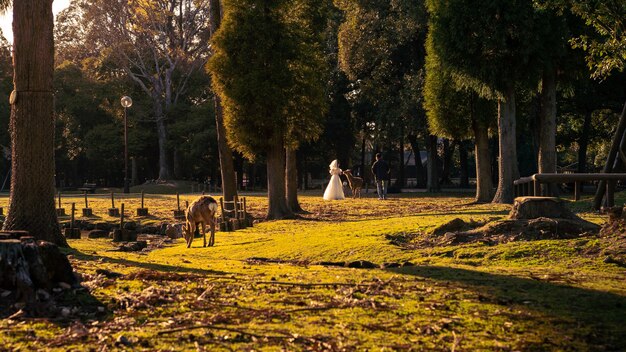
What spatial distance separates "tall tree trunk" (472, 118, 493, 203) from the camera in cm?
3459

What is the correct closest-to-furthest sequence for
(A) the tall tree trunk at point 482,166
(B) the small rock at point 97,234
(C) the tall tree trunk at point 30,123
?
(C) the tall tree trunk at point 30,123, (B) the small rock at point 97,234, (A) the tall tree trunk at point 482,166

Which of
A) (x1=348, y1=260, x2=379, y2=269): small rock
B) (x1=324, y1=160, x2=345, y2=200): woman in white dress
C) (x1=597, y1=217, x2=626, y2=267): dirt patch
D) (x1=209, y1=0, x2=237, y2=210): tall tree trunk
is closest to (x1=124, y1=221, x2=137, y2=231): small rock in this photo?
(x1=209, y1=0, x2=237, y2=210): tall tree trunk

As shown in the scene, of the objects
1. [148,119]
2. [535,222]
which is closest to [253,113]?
[535,222]

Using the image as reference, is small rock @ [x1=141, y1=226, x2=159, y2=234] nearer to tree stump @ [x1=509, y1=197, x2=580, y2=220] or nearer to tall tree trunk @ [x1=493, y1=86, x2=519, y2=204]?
tall tree trunk @ [x1=493, y1=86, x2=519, y2=204]

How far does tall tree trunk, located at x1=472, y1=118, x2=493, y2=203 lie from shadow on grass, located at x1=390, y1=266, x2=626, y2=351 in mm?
23443

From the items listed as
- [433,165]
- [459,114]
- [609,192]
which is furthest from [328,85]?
[609,192]

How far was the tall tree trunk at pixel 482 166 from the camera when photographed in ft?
113

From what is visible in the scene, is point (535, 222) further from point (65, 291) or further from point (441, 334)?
point (65, 291)

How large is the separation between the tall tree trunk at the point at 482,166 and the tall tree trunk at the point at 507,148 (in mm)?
3543

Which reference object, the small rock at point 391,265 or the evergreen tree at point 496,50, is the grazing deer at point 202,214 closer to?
the small rock at point 391,265

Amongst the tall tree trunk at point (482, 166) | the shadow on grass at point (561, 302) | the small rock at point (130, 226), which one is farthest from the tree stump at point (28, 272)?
the tall tree trunk at point (482, 166)

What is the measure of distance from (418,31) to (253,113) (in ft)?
79.0

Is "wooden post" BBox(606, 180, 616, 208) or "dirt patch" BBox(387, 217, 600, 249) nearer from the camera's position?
"dirt patch" BBox(387, 217, 600, 249)

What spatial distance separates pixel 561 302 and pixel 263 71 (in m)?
21.5
